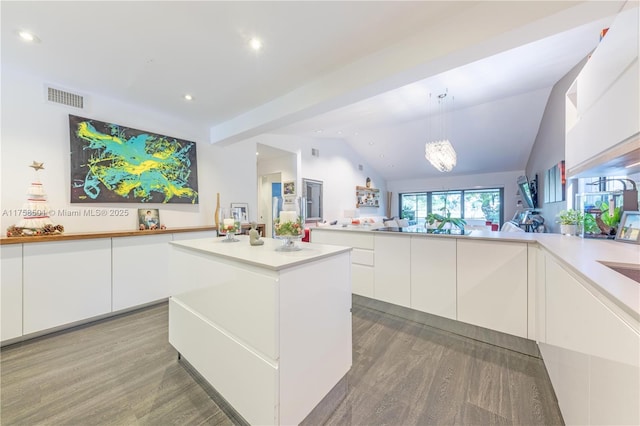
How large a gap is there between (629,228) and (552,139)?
3.59 m

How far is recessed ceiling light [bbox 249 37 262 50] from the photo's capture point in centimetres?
189

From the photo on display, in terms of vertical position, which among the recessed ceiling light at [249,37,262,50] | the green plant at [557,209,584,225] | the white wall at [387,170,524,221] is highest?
the recessed ceiling light at [249,37,262,50]

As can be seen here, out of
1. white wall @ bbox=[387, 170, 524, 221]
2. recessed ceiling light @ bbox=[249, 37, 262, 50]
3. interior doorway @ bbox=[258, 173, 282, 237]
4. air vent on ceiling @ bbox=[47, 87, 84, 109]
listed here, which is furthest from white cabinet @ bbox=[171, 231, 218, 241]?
white wall @ bbox=[387, 170, 524, 221]

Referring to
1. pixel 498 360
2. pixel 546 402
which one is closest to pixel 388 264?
pixel 498 360

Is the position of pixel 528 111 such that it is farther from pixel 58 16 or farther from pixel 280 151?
pixel 58 16

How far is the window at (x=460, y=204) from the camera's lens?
7.96 meters

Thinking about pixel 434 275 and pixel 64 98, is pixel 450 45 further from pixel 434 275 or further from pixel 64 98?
pixel 64 98

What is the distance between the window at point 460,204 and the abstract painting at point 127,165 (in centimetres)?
685

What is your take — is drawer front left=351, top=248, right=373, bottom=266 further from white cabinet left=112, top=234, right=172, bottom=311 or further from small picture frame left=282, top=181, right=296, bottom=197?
small picture frame left=282, top=181, right=296, bottom=197

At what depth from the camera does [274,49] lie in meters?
2.01

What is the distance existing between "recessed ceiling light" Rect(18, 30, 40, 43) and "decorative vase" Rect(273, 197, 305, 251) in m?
2.42

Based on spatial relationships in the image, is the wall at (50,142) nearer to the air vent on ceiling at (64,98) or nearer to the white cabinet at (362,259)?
the air vent on ceiling at (64,98)

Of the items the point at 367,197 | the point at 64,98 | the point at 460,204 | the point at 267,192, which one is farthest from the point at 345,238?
the point at 460,204

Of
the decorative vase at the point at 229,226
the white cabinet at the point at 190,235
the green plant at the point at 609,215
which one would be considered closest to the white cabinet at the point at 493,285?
the green plant at the point at 609,215
